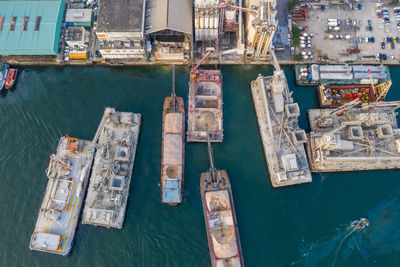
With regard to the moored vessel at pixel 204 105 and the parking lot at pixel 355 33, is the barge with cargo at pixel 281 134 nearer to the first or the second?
the moored vessel at pixel 204 105

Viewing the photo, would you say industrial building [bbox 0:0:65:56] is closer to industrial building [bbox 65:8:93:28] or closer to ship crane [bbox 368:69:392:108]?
industrial building [bbox 65:8:93:28]

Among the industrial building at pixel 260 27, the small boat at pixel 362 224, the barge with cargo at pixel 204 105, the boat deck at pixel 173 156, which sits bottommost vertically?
the small boat at pixel 362 224

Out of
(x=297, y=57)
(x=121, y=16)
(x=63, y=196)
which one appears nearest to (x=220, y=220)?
(x=63, y=196)

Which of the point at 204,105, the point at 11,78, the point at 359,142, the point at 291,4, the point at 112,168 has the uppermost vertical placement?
the point at 291,4

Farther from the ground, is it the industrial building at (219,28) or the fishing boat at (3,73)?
the industrial building at (219,28)

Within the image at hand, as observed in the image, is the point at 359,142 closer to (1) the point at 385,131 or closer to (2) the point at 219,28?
(1) the point at 385,131

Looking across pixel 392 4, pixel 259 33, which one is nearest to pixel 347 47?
pixel 392 4

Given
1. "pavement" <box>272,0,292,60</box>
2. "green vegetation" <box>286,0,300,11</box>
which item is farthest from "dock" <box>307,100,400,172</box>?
"green vegetation" <box>286,0,300,11</box>

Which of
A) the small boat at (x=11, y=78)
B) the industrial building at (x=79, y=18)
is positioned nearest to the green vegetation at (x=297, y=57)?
the industrial building at (x=79, y=18)
